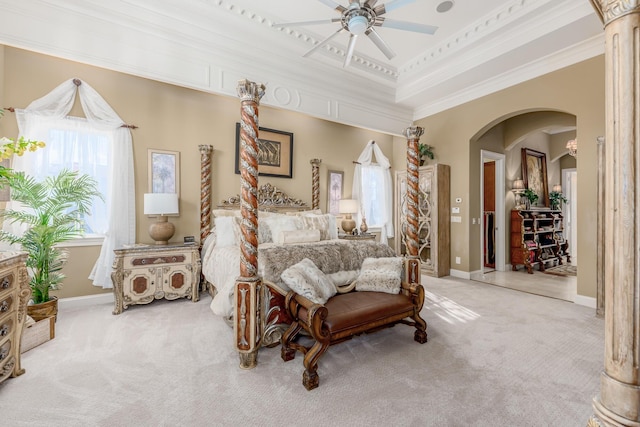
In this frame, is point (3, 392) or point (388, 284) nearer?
point (3, 392)

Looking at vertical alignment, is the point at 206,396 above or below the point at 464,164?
below

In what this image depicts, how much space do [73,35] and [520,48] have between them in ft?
17.9

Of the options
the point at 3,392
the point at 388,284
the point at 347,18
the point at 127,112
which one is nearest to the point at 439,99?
the point at 347,18

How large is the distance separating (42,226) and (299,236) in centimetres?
273

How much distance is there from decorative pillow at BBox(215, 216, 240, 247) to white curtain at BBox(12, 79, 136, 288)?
3.80 feet

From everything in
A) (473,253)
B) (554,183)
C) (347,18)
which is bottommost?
(473,253)

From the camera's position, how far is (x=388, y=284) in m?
2.71

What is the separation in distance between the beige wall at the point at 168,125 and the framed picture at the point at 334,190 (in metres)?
0.15

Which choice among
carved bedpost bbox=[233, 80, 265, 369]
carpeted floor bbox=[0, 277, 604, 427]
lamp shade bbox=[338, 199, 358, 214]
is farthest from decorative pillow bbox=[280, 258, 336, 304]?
lamp shade bbox=[338, 199, 358, 214]

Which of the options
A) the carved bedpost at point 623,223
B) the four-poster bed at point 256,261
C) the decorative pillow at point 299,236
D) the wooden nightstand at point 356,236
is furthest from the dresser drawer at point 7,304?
the wooden nightstand at point 356,236

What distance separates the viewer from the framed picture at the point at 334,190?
5664 millimetres

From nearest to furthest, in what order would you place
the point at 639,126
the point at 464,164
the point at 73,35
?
the point at 639,126
the point at 73,35
the point at 464,164

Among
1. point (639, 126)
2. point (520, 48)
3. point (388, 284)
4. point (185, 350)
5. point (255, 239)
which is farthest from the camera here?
point (520, 48)

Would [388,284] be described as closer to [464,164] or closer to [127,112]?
[464,164]
